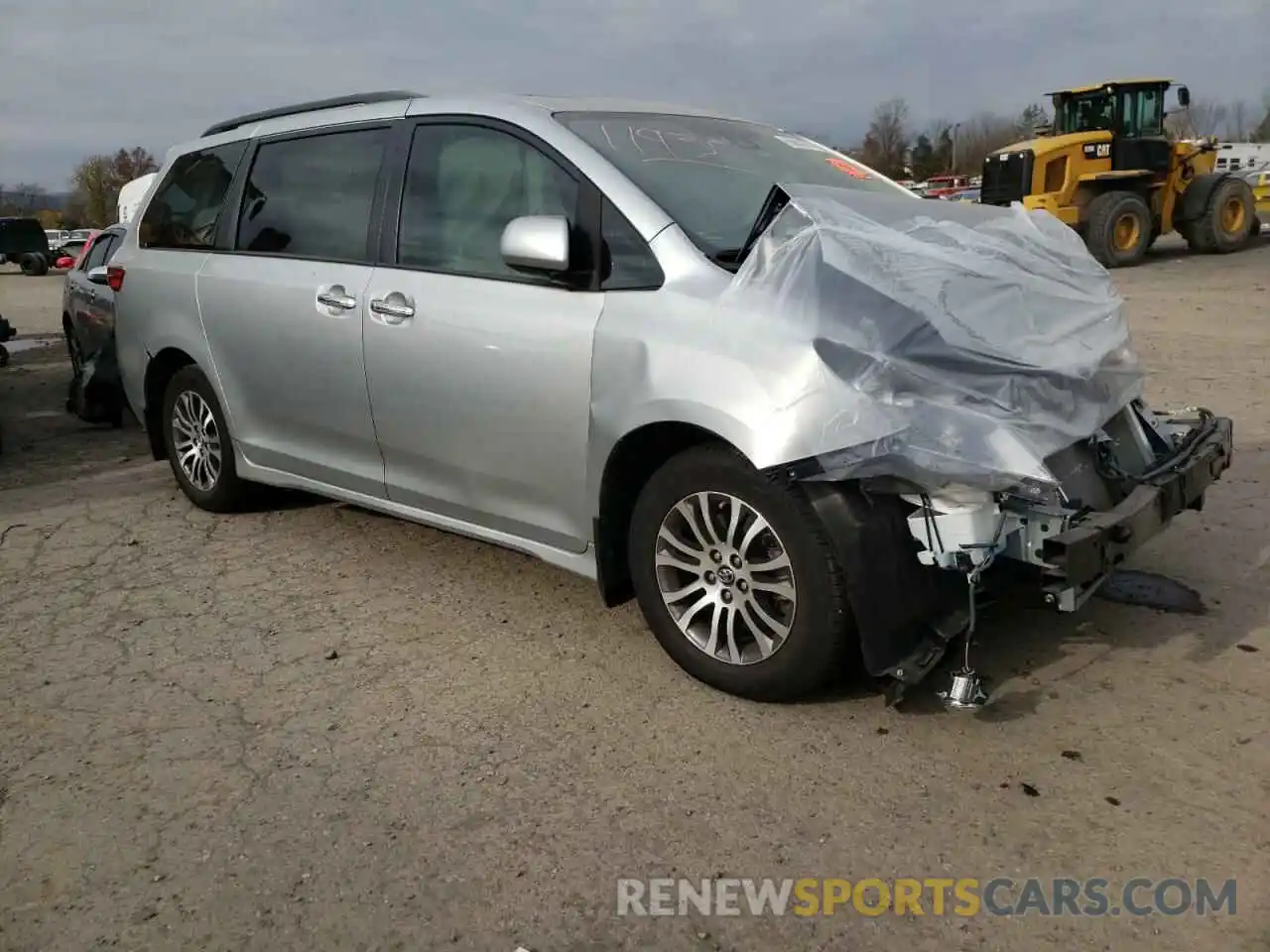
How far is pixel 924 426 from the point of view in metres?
2.98

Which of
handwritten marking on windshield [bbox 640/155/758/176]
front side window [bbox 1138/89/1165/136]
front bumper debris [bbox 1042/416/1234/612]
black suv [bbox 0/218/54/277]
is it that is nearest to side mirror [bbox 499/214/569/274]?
handwritten marking on windshield [bbox 640/155/758/176]

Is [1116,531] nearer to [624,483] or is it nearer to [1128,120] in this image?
[624,483]

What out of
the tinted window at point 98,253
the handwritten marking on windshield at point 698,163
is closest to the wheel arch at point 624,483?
the handwritten marking on windshield at point 698,163

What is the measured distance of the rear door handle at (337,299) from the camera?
14.2 feet

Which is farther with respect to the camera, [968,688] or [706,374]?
[706,374]

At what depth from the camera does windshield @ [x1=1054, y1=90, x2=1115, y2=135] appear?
61.9 ft

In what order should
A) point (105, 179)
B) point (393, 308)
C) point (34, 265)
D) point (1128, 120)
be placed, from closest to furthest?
point (393, 308), point (1128, 120), point (34, 265), point (105, 179)

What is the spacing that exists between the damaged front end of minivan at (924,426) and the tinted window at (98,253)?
7.39 m

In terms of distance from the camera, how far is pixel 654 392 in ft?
11.1

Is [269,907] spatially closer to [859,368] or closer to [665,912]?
[665,912]

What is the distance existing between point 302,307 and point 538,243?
4.89ft

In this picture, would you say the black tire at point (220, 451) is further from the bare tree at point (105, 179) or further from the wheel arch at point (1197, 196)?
the bare tree at point (105, 179)

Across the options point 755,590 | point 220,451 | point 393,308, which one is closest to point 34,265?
point 220,451

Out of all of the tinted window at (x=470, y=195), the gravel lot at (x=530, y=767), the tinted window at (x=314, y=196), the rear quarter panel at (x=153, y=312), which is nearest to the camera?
the gravel lot at (x=530, y=767)
